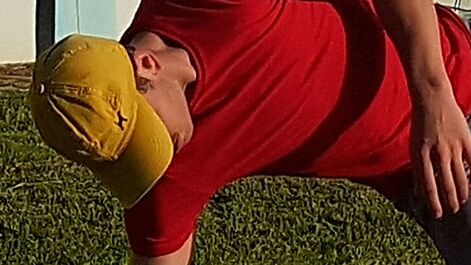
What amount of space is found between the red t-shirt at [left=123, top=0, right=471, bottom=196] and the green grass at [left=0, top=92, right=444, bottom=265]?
1708mm

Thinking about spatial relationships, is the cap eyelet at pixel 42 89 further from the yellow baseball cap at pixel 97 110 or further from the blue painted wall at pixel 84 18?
the blue painted wall at pixel 84 18

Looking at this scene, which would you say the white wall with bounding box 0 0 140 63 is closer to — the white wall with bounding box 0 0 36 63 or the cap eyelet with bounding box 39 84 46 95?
the white wall with bounding box 0 0 36 63

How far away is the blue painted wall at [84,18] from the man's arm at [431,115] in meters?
3.93

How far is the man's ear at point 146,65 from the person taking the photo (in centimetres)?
224

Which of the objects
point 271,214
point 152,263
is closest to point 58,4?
point 271,214

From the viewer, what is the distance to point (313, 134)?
8.43 ft

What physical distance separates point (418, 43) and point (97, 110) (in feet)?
1.86

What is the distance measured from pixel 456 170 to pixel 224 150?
1.57 ft

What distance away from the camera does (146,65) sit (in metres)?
2.26

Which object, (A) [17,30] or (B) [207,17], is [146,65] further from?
(A) [17,30]

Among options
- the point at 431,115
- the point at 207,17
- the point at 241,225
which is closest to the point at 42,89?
the point at 207,17

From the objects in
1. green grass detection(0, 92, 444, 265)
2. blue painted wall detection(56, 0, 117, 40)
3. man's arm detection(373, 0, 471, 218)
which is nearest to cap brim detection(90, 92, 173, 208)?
man's arm detection(373, 0, 471, 218)

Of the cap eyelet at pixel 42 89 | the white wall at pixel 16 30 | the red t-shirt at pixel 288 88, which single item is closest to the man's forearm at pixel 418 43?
the red t-shirt at pixel 288 88

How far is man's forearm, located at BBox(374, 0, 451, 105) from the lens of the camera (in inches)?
90.4
